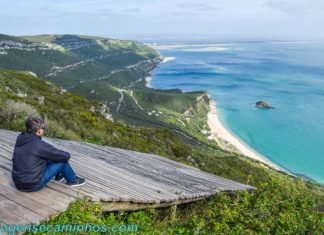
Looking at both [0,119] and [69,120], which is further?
[69,120]

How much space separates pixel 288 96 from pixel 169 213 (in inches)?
5056

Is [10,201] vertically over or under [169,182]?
over

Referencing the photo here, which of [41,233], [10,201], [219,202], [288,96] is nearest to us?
[41,233]

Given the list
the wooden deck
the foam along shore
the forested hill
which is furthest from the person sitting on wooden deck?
the foam along shore

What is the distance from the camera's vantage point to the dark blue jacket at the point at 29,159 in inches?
293

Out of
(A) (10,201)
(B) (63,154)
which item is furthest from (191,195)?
(A) (10,201)

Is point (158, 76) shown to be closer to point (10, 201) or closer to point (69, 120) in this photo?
point (69, 120)

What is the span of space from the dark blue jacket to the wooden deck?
0.75ft

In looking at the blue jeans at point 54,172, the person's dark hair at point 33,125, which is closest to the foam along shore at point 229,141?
the blue jeans at point 54,172

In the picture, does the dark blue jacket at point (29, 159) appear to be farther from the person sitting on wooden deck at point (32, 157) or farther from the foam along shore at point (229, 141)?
the foam along shore at point (229, 141)

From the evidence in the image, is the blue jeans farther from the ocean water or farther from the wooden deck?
the ocean water

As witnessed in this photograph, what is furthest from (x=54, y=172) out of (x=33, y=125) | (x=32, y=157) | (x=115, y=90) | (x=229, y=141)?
(x=115, y=90)

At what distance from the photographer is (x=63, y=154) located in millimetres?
7855

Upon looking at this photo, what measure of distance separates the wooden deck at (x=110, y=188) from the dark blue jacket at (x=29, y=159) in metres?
0.23
